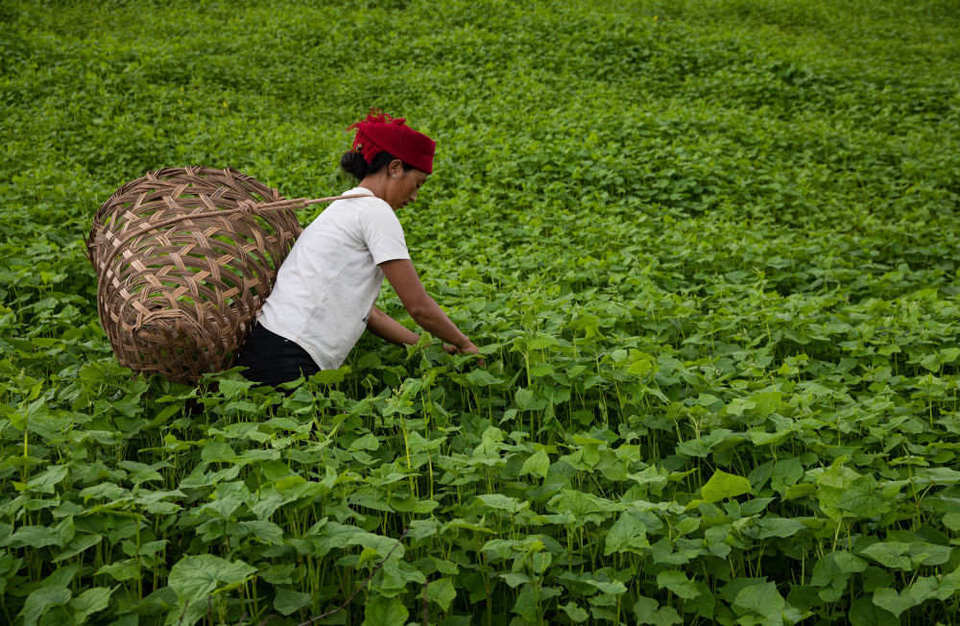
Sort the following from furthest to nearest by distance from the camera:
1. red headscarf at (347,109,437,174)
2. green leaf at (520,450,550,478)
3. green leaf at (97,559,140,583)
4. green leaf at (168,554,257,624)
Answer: red headscarf at (347,109,437,174) → green leaf at (520,450,550,478) → green leaf at (97,559,140,583) → green leaf at (168,554,257,624)

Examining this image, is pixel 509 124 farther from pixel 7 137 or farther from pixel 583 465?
pixel 583 465

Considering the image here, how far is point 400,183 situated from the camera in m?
3.58

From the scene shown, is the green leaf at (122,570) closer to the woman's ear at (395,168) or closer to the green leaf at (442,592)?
the green leaf at (442,592)

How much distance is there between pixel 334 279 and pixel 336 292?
6 centimetres

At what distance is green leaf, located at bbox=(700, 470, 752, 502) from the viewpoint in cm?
210

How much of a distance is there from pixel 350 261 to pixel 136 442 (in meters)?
1.19

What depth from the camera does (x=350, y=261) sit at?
329 cm

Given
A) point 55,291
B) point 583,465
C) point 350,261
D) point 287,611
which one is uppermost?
point 350,261

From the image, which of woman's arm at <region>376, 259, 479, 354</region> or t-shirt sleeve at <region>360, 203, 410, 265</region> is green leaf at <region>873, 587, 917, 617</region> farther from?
t-shirt sleeve at <region>360, 203, 410, 265</region>

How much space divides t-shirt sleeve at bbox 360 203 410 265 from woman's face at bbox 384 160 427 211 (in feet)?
0.89

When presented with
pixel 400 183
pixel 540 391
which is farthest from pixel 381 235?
pixel 540 391

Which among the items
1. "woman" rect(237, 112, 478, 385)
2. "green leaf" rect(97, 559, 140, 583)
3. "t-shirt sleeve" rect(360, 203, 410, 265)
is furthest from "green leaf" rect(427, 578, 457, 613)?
"t-shirt sleeve" rect(360, 203, 410, 265)

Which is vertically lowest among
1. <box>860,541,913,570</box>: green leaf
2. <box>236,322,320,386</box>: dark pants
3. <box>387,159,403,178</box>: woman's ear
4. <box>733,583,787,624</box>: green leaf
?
<box>236,322,320,386</box>: dark pants

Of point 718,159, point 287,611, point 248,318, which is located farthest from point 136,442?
point 718,159
